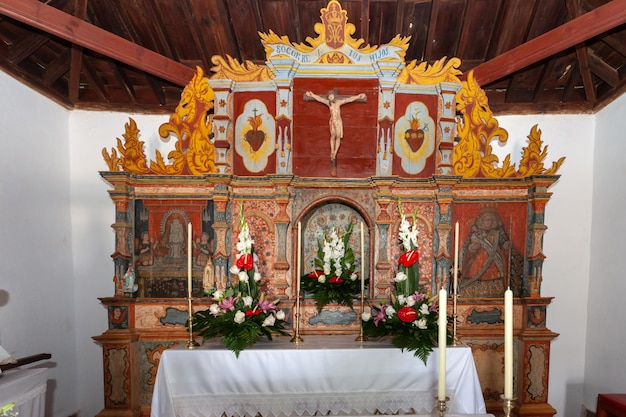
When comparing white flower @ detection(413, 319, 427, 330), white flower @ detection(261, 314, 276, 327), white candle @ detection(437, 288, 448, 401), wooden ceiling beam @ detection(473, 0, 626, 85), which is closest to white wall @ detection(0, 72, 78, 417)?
white flower @ detection(261, 314, 276, 327)

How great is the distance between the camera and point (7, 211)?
16.7 ft

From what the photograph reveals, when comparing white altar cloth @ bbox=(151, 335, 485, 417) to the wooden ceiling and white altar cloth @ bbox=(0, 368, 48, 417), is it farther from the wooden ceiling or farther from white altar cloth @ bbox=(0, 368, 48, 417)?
the wooden ceiling

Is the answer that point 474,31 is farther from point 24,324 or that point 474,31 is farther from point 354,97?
point 24,324

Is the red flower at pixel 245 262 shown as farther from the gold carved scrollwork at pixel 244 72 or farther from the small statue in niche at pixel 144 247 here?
the gold carved scrollwork at pixel 244 72

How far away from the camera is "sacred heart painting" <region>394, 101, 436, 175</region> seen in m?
5.83

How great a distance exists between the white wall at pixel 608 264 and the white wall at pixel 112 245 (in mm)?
19

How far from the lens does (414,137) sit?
582 centimetres

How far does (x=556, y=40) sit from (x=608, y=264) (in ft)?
12.8

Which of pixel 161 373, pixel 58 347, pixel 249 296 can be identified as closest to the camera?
pixel 161 373

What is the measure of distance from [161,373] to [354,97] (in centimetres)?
479

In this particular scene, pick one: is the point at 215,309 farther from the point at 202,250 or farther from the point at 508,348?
the point at 508,348

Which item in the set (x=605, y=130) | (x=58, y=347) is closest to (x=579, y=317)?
(x=605, y=130)

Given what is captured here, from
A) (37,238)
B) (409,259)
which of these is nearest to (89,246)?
(37,238)

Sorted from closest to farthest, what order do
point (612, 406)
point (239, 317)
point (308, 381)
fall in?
point (612, 406)
point (308, 381)
point (239, 317)
